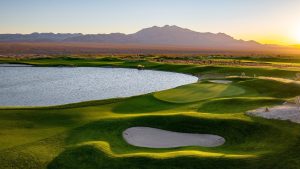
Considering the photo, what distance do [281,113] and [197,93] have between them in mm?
15432

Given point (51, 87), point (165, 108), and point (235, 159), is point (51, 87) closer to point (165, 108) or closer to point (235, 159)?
point (165, 108)

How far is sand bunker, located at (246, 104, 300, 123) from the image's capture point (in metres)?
21.8

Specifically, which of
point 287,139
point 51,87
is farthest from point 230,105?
point 51,87

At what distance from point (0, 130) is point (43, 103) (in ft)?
47.6

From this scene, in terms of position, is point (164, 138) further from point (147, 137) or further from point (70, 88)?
point (70, 88)

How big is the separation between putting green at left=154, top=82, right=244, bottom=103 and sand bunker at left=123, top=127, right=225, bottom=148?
10523mm

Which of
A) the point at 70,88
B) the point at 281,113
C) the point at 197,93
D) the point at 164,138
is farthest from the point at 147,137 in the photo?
the point at 70,88

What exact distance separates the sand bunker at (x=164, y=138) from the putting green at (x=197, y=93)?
34.5 feet

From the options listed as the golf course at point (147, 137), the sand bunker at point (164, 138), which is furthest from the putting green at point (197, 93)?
the sand bunker at point (164, 138)

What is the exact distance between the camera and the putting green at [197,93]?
3447cm

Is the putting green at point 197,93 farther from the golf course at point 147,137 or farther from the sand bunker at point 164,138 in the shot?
the sand bunker at point 164,138

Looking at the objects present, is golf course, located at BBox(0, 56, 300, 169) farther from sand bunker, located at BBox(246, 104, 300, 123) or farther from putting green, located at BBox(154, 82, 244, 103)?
putting green, located at BBox(154, 82, 244, 103)

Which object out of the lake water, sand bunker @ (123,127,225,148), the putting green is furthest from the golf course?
the lake water

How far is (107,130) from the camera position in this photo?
22547 millimetres
